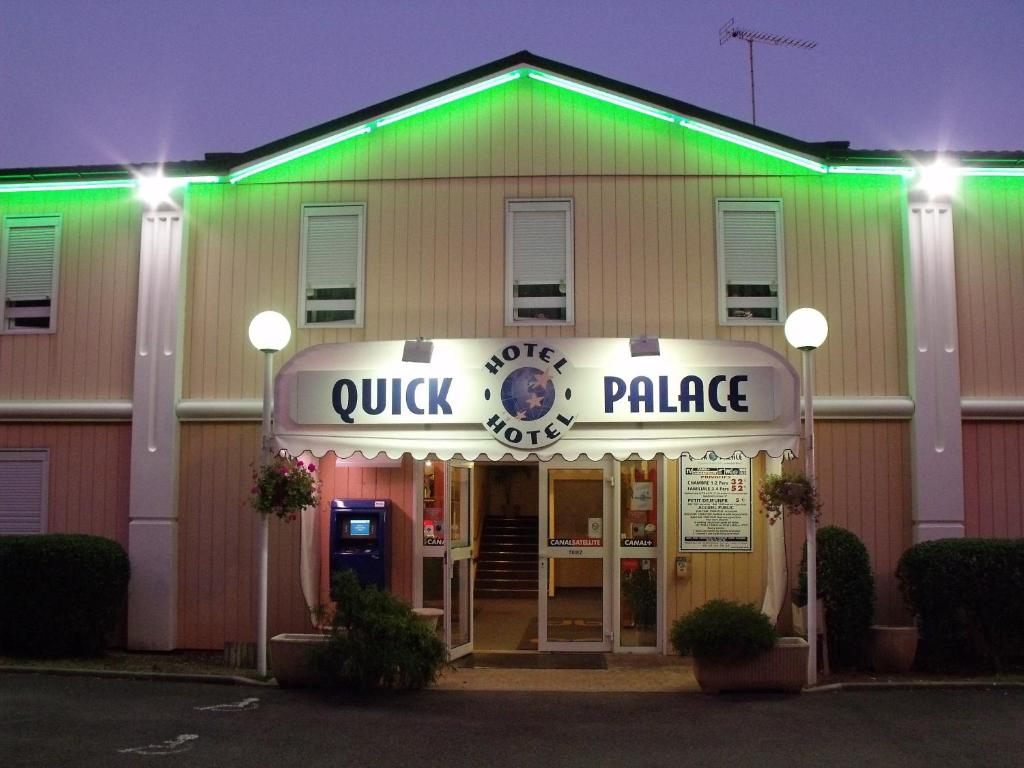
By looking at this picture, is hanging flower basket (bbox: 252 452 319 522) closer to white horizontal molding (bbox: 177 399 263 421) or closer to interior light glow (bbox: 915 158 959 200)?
white horizontal molding (bbox: 177 399 263 421)

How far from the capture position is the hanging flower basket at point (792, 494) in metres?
10.2

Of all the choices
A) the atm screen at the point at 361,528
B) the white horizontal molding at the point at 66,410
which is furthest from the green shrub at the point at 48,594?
the atm screen at the point at 361,528

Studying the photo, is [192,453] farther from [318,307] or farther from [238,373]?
[318,307]

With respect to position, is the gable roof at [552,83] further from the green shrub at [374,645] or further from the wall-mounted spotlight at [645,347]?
the green shrub at [374,645]

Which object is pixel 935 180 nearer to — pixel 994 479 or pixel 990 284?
pixel 990 284

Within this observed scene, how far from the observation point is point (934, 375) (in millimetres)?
11742

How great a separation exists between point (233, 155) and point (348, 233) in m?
1.69

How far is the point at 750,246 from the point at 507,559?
952 centimetres

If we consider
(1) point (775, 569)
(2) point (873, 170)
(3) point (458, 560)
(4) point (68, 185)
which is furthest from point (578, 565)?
(4) point (68, 185)

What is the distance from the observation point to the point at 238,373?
12.4m

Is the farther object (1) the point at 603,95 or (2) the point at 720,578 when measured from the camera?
(1) the point at 603,95

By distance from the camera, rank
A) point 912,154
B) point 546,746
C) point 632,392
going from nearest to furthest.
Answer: point 546,746, point 632,392, point 912,154

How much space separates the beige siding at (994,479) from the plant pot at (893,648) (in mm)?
1733

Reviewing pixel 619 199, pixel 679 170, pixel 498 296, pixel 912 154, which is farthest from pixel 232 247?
pixel 912 154
